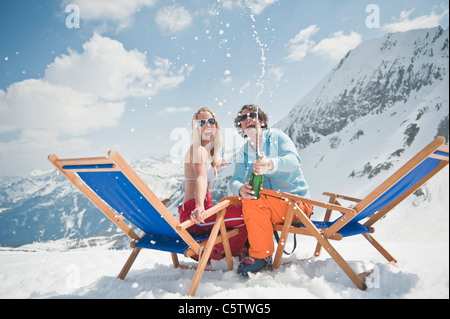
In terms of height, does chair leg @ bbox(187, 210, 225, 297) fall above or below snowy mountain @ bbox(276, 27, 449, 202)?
below

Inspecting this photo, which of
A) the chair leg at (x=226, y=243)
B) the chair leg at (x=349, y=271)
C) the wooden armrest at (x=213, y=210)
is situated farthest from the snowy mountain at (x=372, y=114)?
the wooden armrest at (x=213, y=210)

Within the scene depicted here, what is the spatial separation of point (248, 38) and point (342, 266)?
106 inches

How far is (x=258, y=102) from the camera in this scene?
10.8ft

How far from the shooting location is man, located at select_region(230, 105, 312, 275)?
2.74 m

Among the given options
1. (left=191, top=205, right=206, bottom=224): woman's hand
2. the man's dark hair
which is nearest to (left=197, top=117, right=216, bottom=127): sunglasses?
the man's dark hair

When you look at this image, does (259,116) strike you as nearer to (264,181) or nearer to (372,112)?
(264,181)

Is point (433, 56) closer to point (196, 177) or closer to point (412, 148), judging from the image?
point (412, 148)

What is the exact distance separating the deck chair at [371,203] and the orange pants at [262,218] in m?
0.11

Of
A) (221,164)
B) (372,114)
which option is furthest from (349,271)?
(372,114)

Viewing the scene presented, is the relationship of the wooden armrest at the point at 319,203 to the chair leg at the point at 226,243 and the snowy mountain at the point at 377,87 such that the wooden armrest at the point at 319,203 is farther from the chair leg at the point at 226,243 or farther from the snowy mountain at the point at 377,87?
the snowy mountain at the point at 377,87

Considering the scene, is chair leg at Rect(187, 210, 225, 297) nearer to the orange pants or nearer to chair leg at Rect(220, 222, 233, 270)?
chair leg at Rect(220, 222, 233, 270)

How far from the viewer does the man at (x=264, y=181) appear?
2740 millimetres

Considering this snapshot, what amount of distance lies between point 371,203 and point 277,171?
39.6 inches

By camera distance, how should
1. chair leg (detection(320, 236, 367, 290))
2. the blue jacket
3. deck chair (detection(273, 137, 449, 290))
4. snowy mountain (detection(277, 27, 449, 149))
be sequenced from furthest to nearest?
1. snowy mountain (detection(277, 27, 449, 149))
2. the blue jacket
3. chair leg (detection(320, 236, 367, 290))
4. deck chair (detection(273, 137, 449, 290))
